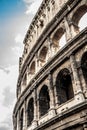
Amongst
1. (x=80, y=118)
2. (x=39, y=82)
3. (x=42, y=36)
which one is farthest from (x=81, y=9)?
(x=80, y=118)

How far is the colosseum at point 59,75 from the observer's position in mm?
9573

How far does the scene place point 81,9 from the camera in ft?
41.5

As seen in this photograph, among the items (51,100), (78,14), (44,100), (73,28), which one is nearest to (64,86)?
(51,100)

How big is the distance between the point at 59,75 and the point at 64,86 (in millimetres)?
734

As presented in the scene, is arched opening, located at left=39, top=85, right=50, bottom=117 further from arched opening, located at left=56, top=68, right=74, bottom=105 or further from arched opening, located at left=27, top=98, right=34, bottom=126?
arched opening, located at left=27, top=98, right=34, bottom=126

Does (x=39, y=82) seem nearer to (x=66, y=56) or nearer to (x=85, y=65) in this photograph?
(x=66, y=56)

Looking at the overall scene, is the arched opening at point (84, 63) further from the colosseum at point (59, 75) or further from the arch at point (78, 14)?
the arch at point (78, 14)

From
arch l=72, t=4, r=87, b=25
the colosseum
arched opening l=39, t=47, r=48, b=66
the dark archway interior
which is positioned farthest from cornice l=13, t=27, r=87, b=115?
arch l=72, t=4, r=87, b=25

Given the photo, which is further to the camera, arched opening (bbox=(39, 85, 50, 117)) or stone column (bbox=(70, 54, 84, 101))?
arched opening (bbox=(39, 85, 50, 117))

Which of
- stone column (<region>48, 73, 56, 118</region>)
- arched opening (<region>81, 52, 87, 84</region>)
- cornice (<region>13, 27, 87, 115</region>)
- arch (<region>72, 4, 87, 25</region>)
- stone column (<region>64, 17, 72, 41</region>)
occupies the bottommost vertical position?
stone column (<region>48, 73, 56, 118</region>)

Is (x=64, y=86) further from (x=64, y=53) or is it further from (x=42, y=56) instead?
(x=42, y=56)

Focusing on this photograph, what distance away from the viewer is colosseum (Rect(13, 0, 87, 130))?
9573mm

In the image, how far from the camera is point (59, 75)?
1181 cm

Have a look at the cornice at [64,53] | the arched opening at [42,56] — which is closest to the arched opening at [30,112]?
the cornice at [64,53]
